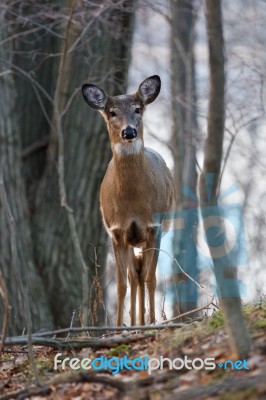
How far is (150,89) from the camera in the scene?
363 inches

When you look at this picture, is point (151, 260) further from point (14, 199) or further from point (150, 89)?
point (14, 199)

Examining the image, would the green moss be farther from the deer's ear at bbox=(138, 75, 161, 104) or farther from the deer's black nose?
the deer's ear at bbox=(138, 75, 161, 104)

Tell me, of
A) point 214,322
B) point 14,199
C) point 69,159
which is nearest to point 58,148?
point 69,159

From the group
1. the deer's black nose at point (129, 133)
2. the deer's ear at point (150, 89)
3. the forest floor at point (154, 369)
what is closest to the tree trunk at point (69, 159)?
the deer's ear at point (150, 89)

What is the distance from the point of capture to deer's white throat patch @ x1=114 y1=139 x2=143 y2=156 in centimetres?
870

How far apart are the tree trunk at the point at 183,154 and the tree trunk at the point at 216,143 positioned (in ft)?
10.5

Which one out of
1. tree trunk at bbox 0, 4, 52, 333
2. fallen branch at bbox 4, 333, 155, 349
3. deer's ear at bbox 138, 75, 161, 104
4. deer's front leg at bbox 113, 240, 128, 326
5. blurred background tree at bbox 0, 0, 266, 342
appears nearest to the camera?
fallen branch at bbox 4, 333, 155, 349

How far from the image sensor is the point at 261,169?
1823 cm

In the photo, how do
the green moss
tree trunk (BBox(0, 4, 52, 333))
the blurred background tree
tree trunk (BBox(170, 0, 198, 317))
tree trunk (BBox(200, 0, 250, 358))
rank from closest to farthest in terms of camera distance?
tree trunk (BBox(200, 0, 250, 358)) → the green moss → the blurred background tree → tree trunk (BBox(0, 4, 52, 333)) → tree trunk (BBox(170, 0, 198, 317))

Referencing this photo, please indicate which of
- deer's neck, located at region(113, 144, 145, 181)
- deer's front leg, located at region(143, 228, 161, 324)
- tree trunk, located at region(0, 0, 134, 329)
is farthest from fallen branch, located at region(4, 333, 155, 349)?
tree trunk, located at region(0, 0, 134, 329)

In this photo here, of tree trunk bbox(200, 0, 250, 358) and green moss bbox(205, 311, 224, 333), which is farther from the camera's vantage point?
green moss bbox(205, 311, 224, 333)

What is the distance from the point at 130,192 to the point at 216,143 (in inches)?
144

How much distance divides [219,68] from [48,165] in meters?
7.45

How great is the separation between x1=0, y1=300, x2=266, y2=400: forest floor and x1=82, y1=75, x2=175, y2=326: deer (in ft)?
6.49
